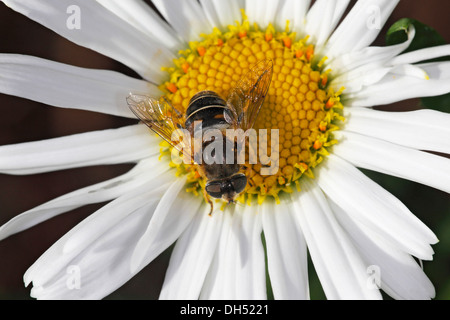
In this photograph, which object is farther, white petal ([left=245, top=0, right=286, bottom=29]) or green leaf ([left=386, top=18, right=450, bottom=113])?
white petal ([left=245, top=0, right=286, bottom=29])

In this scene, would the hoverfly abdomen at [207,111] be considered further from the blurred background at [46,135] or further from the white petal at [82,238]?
the blurred background at [46,135]

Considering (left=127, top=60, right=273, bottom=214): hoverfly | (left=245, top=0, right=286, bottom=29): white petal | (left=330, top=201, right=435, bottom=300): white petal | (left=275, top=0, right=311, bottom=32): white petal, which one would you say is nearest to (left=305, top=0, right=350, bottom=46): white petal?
(left=275, top=0, right=311, bottom=32): white petal

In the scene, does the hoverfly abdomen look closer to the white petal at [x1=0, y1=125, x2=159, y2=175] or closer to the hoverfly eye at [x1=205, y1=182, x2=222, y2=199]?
the hoverfly eye at [x1=205, y1=182, x2=222, y2=199]

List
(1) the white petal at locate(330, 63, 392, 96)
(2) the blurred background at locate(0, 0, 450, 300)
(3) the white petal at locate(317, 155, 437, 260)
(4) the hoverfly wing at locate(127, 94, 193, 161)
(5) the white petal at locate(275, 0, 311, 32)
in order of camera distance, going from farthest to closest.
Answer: (2) the blurred background at locate(0, 0, 450, 300)
(5) the white petal at locate(275, 0, 311, 32)
(4) the hoverfly wing at locate(127, 94, 193, 161)
(1) the white petal at locate(330, 63, 392, 96)
(3) the white petal at locate(317, 155, 437, 260)

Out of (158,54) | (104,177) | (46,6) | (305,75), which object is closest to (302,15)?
(305,75)

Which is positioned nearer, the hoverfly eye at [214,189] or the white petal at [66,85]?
the hoverfly eye at [214,189]

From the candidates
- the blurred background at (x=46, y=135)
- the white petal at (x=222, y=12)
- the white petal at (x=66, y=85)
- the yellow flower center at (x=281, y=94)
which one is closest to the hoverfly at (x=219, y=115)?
the yellow flower center at (x=281, y=94)
